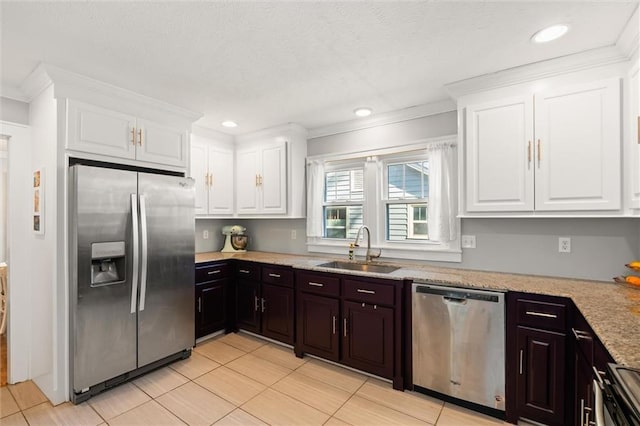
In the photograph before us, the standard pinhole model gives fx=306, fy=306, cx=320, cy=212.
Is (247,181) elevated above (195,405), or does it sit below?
above

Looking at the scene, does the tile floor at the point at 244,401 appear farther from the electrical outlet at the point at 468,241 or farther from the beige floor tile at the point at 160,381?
the electrical outlet at the point at 468,241

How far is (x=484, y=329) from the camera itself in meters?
2.12

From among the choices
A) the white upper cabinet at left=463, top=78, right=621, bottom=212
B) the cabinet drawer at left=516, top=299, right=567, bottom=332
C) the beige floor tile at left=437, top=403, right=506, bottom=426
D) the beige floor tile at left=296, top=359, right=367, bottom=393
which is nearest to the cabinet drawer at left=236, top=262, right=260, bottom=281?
the beige floor tile at left=296, top=359, right=367, bottom=393

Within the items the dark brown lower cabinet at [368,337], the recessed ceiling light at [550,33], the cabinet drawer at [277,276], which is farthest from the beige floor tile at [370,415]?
the recessed ceiling light at [550,33]

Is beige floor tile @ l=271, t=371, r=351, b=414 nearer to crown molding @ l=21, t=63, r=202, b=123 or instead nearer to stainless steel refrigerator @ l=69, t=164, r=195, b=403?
stainless steel refrigerator @ l=69, t=164, r=195, b=403

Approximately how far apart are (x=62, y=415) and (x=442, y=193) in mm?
3443

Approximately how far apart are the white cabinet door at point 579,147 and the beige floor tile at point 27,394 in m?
3.98

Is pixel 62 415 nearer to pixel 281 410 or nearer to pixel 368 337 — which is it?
pixel 281 410

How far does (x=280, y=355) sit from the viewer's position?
3.06 m

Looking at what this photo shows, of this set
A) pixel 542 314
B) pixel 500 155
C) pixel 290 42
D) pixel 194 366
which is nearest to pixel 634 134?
pixel 500 155

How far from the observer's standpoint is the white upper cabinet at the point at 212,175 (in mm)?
3686

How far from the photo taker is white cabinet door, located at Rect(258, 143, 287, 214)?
3.67 meters

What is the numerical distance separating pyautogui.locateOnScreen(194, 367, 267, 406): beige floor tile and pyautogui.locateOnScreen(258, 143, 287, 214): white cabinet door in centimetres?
179

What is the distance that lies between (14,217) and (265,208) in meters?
2.27
